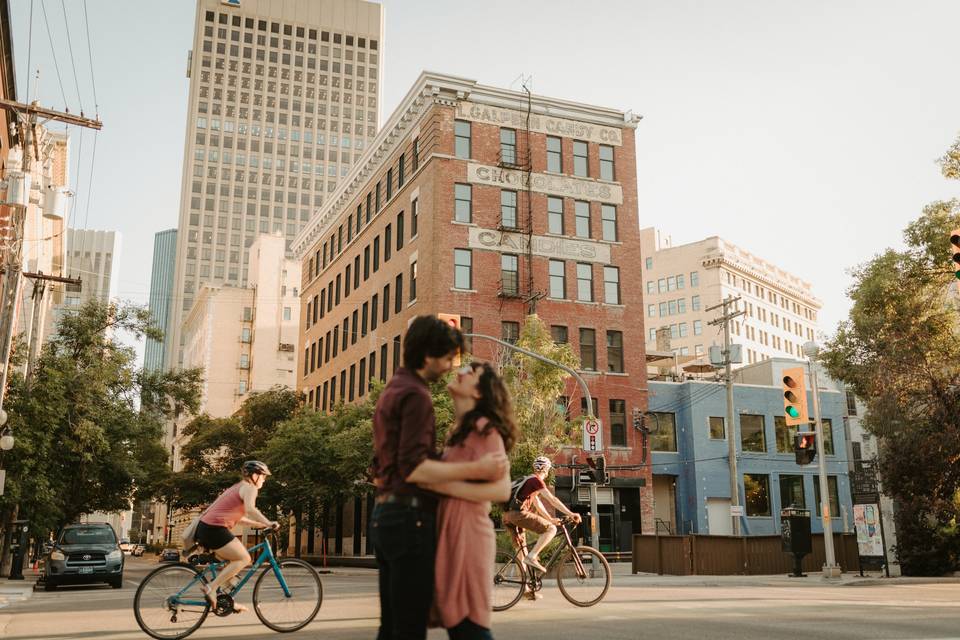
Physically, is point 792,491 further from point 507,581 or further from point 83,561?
point 507,581

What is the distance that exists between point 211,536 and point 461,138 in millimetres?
35829

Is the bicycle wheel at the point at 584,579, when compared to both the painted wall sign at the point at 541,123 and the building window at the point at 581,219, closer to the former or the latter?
the building window at the point at 581,219

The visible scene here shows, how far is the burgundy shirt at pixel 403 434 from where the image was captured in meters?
4.18

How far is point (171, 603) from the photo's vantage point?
9.02 m

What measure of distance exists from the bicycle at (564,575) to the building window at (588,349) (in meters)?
30.4

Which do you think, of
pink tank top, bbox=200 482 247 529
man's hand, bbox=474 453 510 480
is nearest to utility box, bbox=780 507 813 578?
pink tank top, bbox=200 482 247 529

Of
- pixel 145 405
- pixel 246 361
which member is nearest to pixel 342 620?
pixel 145 405

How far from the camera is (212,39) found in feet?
434

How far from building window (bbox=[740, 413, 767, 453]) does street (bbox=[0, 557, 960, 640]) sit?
33.5 meters

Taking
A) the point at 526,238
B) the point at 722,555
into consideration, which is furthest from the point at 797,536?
the point at 526,238

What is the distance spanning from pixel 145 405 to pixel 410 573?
3745cm

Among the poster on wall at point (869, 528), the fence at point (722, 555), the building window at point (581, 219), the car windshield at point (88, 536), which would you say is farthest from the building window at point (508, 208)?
the car windshield at point (88, 536)

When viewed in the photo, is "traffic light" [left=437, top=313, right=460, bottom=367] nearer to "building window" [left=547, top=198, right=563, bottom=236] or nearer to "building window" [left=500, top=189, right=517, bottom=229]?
"building window" [left=500, top=189, right=517, bottom=229]

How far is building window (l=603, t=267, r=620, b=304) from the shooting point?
43938 millimetres
